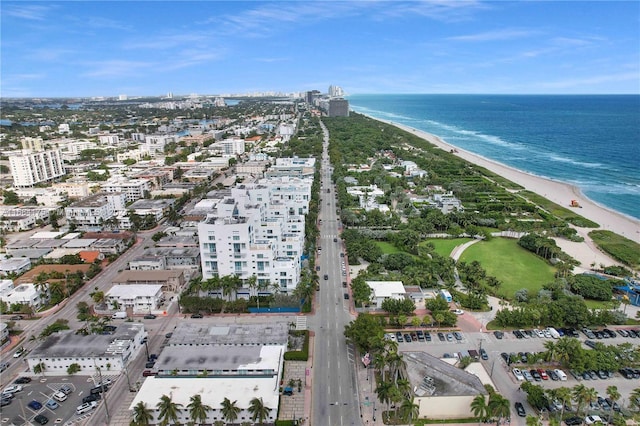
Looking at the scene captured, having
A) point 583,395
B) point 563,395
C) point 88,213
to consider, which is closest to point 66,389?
point 563,395

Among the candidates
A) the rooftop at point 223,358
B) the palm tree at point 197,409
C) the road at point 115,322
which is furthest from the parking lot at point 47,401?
the palm tree at point 197,409

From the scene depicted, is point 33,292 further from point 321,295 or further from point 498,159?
point 498,159

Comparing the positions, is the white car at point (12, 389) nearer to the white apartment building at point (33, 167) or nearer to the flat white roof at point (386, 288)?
the flat white roof at point (386, 288)

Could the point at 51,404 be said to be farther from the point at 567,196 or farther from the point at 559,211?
the point at 567,196

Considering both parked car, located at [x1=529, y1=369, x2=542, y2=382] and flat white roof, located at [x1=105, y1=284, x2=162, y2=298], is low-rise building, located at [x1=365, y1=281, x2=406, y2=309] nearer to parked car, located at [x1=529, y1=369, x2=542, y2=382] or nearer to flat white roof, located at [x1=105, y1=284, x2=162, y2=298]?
parked car, located at [x1=529, y1=369, x2=542, y2=382]

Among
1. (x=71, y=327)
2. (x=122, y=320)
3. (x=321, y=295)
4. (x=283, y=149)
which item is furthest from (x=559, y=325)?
(x=283, y=149)
